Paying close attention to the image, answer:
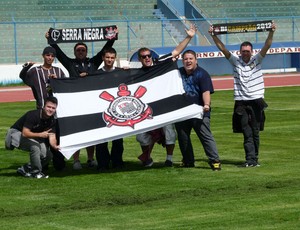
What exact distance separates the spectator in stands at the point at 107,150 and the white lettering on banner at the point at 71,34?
83 centimetres

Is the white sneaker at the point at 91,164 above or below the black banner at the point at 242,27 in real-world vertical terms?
below

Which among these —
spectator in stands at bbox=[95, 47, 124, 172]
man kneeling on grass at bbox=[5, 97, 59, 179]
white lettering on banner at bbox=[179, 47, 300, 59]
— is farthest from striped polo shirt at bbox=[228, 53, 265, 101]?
white lettering on banner at bbox=[179, 47, 300, 59]

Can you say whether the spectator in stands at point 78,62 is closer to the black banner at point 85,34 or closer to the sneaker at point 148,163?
the black banner at point 85,34

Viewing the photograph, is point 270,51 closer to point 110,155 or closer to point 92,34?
point 92,34

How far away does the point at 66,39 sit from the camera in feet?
48.0

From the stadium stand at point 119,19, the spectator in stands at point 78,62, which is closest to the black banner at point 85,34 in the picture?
the spectator in stands at point 78,62

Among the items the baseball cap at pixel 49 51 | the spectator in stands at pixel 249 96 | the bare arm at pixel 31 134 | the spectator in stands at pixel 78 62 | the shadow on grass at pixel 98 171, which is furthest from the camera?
the spectator in stands at pixel 78 62

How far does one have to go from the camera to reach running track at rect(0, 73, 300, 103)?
32062 mm

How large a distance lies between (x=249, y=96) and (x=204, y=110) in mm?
804

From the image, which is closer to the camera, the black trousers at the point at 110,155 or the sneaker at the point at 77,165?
the black trousers at the point at 110,155

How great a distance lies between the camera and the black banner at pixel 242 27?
14.6m

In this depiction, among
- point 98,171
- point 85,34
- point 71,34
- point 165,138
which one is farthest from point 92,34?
point 98,171

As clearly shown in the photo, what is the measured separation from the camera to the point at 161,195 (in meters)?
11.6

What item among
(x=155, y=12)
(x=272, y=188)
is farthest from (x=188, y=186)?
(x=155, y=12)
